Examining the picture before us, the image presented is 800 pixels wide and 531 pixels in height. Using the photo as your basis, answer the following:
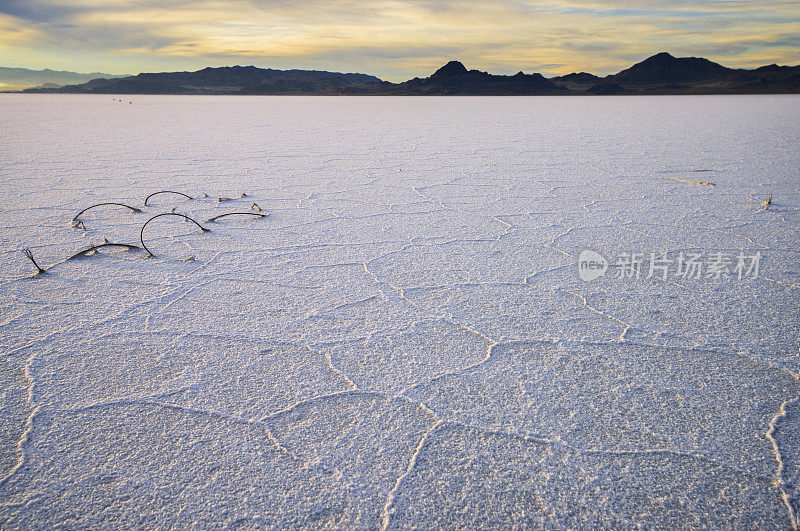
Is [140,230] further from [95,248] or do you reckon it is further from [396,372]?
[396,372]

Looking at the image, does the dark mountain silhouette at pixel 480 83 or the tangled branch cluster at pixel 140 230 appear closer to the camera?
the tangled branch cluster at pixel 140 230

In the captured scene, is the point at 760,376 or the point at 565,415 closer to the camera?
the point at 565,415

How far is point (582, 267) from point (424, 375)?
953 millimetres

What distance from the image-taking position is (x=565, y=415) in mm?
970

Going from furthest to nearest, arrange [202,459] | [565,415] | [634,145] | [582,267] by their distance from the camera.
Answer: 1. [634,145]
2. [582,267]
3. [565,415]
4. [202,459]

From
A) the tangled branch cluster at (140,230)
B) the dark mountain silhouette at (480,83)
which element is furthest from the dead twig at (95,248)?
the dark mountain silhouette at (480,83)

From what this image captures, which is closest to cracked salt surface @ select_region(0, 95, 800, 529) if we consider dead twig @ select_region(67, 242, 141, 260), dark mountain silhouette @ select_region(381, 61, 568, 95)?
dead twig @ select_region(67, 242, 141, 260)

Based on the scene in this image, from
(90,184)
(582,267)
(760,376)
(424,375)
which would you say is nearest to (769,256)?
(582,267)

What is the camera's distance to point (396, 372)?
1.12m

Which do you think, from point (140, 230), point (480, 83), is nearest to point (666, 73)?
point (480, 83)

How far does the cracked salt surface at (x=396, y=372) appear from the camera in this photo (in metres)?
0.79

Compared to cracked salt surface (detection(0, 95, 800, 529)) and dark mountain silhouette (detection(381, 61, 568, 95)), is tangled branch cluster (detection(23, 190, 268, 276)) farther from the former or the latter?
dark mountain silhouette (detection(381, 61, 568, 95))

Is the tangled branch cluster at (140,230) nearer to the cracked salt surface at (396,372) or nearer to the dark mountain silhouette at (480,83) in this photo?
the cracked salt surface at (396,372)

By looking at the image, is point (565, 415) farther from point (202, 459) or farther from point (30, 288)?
point (30, 288)
